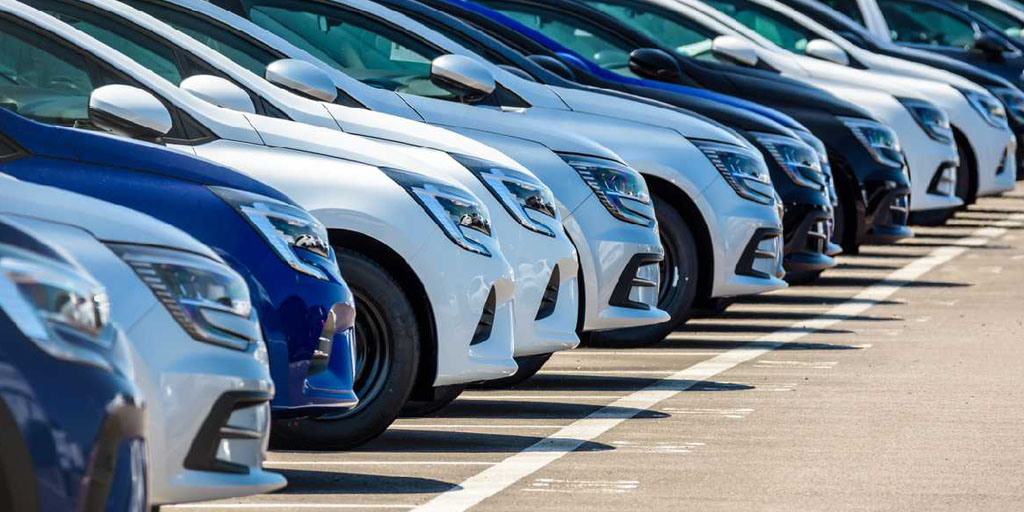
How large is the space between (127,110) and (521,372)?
3375mm

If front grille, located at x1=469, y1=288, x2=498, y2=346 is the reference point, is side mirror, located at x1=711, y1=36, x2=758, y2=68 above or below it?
above

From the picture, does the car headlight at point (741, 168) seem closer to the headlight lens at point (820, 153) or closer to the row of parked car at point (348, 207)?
the row of parked car at point (348, 207)

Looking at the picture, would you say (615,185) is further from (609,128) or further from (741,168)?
(741,168)

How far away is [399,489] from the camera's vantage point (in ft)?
24.9

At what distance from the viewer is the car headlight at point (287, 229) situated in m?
7.12

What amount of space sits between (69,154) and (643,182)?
450 centimetres

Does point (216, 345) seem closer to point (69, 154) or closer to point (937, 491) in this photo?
point (69, 154)

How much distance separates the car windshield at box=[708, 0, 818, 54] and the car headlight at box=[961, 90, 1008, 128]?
5.47 ft

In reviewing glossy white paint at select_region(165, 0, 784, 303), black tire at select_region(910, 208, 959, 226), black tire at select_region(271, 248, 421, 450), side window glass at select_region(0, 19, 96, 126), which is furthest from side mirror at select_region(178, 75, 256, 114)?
black tire at select_region(910, 208, 959, 226)

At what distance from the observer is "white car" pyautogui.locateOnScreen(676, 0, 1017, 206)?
58.9 ft

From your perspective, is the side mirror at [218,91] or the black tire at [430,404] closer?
the side mirror at [218,91]

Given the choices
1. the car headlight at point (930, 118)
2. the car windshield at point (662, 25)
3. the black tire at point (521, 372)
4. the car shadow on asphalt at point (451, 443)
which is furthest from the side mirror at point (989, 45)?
the car shadow on asphalt at point (451, 443)

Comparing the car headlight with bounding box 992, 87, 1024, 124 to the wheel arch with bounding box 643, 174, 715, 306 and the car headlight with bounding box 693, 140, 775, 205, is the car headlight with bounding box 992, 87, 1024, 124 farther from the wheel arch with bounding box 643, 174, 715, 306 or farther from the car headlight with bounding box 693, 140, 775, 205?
the wheel arch with bounding box 643, 174, 715, 306

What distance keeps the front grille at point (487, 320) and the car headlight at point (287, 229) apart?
4.40ft
